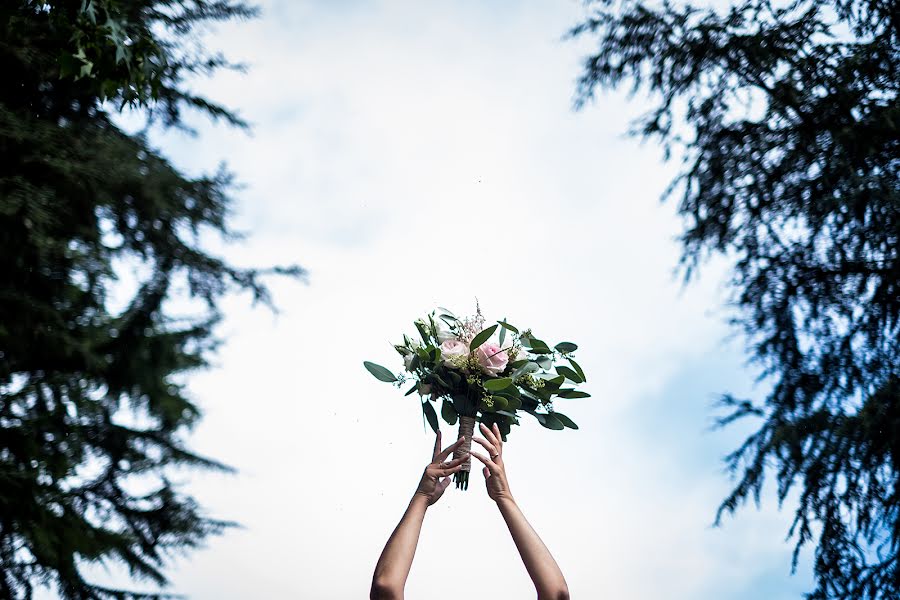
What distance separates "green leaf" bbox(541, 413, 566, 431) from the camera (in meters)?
2.85

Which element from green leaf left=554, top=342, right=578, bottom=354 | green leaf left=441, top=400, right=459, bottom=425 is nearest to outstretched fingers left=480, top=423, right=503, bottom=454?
green leaf left=441, top=400, right=459, bottom=425

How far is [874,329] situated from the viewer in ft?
22.6

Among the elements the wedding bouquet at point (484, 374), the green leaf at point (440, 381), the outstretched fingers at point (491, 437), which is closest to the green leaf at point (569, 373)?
the wedding bouquet at point (484, 374)

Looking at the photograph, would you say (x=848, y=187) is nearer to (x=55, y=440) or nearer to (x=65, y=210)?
(x=65, y=210)

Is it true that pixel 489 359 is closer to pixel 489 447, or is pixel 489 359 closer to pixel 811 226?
pixel 489 447

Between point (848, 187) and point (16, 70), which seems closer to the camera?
point (848, 187)

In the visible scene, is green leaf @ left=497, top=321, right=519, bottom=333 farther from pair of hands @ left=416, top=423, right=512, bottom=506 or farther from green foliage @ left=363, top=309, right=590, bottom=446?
pair of hands @ left=416, top=423, right=512, bottom=506

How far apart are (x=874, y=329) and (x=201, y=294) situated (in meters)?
6.51

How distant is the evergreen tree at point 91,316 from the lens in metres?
6.91

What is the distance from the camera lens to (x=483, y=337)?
2.70m

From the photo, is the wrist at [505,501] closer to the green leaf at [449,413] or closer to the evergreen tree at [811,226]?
the green leaf at [449,413]

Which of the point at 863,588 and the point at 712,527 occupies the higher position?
the point at 712,527

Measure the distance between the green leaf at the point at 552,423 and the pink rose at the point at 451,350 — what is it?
0.40m

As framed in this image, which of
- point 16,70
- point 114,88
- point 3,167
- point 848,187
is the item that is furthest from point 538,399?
point 16,70
